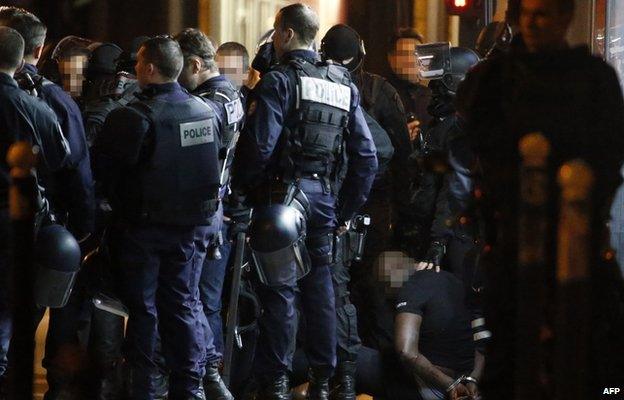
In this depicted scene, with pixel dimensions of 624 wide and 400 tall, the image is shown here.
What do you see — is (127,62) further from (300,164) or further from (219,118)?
(300,164)

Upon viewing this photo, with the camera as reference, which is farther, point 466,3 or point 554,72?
point 466,3

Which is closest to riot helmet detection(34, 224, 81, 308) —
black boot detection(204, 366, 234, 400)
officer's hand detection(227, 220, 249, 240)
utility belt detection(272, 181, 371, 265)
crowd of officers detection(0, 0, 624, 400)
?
crowd of officers detection(0, 0, 624, 400)

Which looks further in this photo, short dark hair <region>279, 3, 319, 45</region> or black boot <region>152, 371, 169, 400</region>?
short dark hair <region>279, 3, 319, 45</region>

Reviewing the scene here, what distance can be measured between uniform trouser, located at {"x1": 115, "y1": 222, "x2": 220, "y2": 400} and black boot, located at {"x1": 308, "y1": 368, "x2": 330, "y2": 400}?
2.54 ft

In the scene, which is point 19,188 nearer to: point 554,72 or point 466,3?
point 554,72

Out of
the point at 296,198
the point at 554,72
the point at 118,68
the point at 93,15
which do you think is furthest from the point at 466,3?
the point at 554,72

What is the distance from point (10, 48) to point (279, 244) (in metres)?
1.58

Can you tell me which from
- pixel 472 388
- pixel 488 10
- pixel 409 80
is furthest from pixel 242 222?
pixel 488 10

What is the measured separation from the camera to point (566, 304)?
4898mm

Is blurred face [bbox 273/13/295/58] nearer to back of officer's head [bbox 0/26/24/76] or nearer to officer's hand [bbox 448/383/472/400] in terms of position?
back of officer's head [bbox 0/26/24/76]

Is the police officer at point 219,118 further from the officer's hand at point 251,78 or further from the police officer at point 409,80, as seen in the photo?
the police officer at point 409,80

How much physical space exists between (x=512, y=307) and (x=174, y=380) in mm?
2227

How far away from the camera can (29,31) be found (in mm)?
7293

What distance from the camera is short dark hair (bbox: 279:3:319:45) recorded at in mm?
7402
